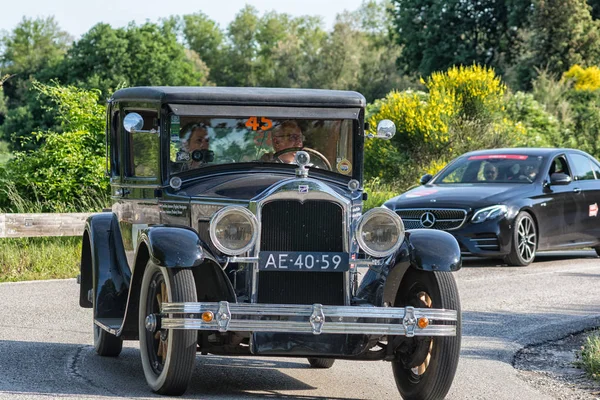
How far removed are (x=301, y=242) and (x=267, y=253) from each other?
22cm

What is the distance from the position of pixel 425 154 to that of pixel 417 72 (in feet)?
123

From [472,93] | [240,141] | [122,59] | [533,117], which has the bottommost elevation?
[240,141]

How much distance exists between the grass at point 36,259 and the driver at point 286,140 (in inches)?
277

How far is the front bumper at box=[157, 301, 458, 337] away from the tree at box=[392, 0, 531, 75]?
5327 centimetres

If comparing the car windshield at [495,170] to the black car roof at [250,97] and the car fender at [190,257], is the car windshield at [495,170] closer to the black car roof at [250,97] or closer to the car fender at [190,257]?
the black car roof at [250,97]

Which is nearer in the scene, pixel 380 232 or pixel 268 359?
pixel 380 232

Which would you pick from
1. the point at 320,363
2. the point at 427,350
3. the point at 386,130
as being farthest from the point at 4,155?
the point at 427,350

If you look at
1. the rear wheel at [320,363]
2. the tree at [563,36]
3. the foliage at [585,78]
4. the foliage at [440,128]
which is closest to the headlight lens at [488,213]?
the rear wheel at [320,363]

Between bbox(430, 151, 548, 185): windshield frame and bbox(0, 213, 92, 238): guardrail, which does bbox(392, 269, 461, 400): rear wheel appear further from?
bbox(430, 151, 548, 185): windshield frame

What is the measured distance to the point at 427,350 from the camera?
6.70 metres

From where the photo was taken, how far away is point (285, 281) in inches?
263

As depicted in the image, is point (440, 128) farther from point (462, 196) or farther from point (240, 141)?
point (240, 141)

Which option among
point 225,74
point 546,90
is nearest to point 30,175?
point 546,90

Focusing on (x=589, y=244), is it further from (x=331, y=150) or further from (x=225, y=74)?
(x=225, y=74)
